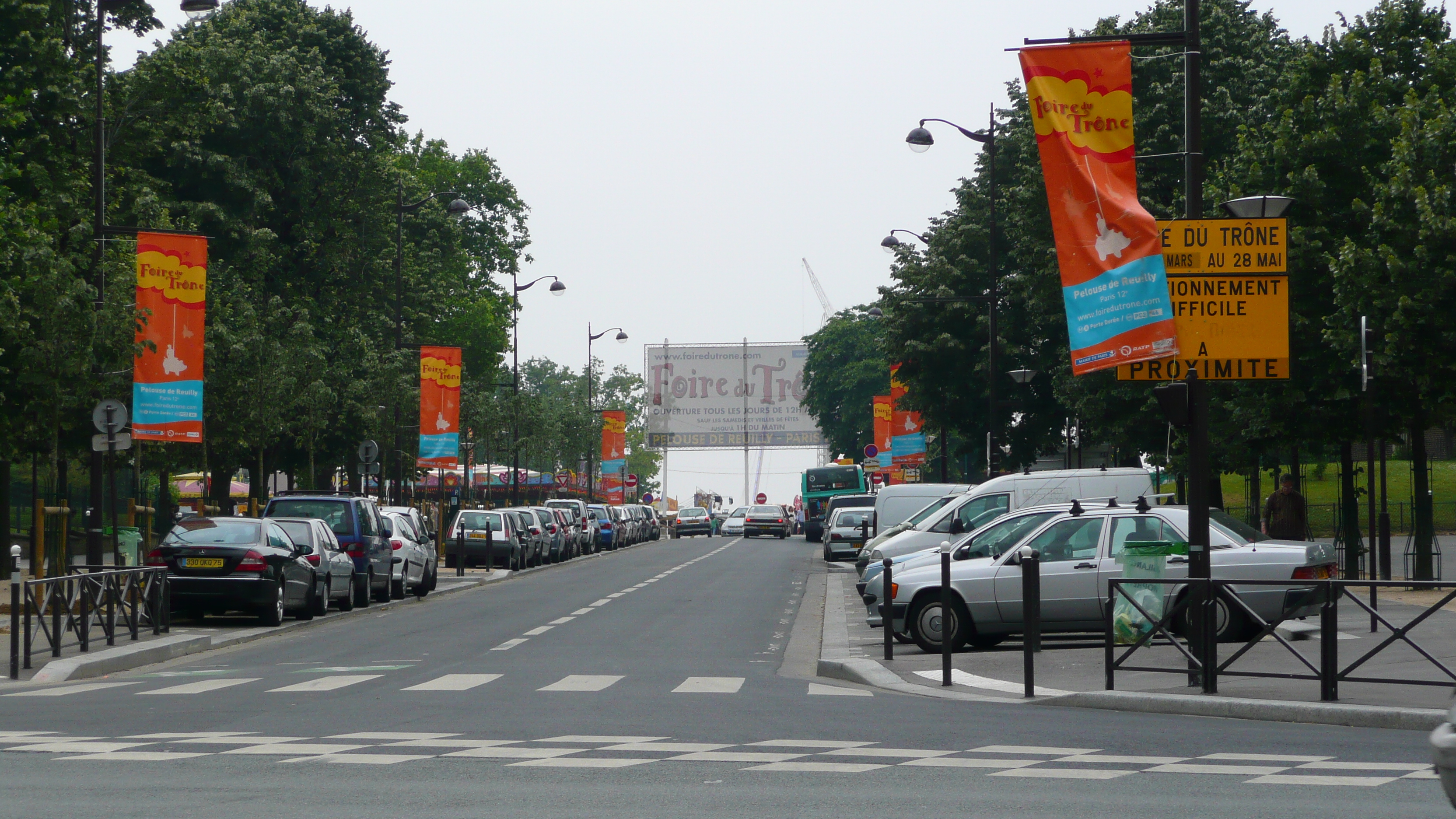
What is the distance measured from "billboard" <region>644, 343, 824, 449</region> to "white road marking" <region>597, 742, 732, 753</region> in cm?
8698

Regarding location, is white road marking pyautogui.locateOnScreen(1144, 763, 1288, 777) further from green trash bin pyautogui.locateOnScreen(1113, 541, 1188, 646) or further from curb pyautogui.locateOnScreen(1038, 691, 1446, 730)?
green trash bin pyautogui.locateOnScreen(1113, 541, 1188, 646)

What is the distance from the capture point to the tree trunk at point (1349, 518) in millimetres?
29766

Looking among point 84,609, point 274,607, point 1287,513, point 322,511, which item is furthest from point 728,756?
point 1287,513

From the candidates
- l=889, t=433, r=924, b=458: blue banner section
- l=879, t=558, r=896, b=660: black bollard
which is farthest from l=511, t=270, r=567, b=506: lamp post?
l=879, t=558, r=896, b=660: black bollard

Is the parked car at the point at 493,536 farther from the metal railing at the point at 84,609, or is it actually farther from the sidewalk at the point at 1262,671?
the sidewalk at the point at 1262,671

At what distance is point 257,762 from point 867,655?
963 cm

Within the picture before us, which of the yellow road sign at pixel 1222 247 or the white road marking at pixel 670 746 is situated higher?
the yellow road sign at pixel 1222 247

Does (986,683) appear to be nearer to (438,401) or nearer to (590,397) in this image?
(438,401)

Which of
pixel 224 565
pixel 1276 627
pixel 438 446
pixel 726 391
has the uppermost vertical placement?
pixel 726 391

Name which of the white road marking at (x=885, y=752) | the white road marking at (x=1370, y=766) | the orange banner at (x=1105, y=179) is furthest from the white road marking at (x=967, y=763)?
the orange banner at (x=1105, y=179)

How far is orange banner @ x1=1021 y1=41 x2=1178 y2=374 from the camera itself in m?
13.8

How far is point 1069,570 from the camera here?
18.5 metres

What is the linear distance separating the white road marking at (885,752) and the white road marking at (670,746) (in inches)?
27.5

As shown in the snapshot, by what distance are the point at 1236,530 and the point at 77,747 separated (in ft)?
41.6
